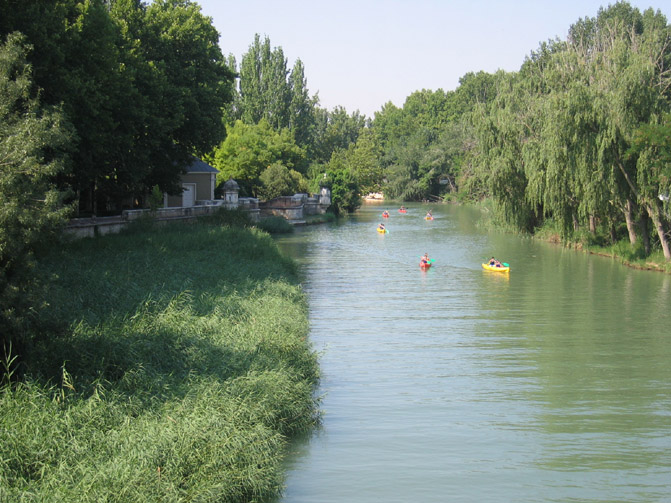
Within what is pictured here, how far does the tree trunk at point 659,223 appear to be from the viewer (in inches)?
1208

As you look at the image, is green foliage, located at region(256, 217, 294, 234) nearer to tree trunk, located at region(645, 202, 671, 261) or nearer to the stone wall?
the stone wall

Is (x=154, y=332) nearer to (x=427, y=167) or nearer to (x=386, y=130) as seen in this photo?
(x=427, y=167)

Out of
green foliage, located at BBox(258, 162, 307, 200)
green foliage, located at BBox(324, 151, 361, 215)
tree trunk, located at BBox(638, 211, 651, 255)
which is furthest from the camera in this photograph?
green foliage, located at BBox(324, 151, 361, 215)

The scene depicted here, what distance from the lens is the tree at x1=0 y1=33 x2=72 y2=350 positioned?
9.47m

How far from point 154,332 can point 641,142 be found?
76.3 ft

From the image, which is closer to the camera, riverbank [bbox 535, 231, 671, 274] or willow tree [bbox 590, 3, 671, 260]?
willow tree [bbox 590, 3, 671, 260]

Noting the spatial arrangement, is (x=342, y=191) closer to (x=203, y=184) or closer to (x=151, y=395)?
(x=203, y=184)

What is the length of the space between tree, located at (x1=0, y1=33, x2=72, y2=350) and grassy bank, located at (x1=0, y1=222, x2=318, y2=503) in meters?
0.68

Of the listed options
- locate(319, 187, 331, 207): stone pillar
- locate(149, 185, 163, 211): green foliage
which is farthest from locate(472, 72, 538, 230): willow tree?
locate(319, 187, 331, 207): stone pillar

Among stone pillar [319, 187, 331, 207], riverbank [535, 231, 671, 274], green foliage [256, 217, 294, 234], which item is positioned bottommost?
riverbank [535, 231, 671, 274]

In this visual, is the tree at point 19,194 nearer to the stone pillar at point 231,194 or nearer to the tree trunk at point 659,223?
the tree trunk at point 659,223

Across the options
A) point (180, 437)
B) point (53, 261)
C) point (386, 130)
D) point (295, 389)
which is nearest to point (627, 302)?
point (295, 389)

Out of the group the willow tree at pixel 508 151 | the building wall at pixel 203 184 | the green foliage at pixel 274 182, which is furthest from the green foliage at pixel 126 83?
the green foliage at pixel 274 182

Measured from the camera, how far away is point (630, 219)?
33.4 m
